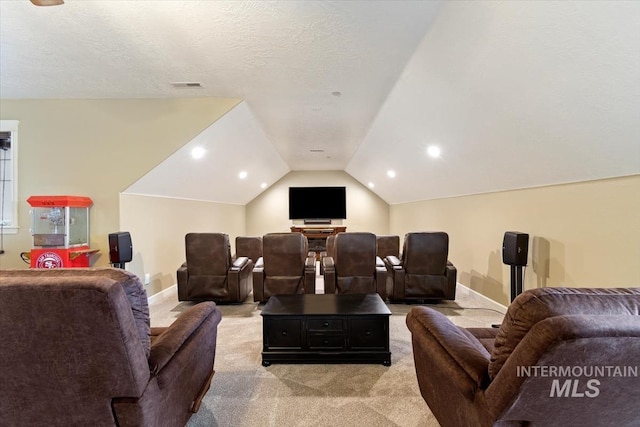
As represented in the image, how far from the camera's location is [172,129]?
3971 millimetres

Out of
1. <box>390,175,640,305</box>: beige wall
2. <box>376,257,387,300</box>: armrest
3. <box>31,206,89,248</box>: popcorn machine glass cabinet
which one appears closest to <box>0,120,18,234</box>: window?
<box>31,206,89,248</box>: popcorn machine glass cabinet

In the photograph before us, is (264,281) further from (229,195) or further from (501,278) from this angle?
(229,195)

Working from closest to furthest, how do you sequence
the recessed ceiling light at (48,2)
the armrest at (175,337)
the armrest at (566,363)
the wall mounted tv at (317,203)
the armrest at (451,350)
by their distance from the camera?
1. the armrest at (566,363)
2. the armrest at (451,350)
3. the armrest at (175,337)
4. the recessed ceiling light at (48,2)
5. the wall mounted tv at (317,203)

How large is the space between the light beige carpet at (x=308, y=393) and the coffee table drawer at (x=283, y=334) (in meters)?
0.18

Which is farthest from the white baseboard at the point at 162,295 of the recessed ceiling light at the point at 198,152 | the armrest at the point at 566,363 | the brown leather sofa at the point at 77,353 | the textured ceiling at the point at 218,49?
the armrest at the point at 566,363

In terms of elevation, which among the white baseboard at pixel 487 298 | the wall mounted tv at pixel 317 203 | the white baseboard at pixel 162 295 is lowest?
the white baseboard at pixel 487 298

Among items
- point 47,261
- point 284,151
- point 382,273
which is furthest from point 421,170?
point 47,261

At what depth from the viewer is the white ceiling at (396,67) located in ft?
6.04

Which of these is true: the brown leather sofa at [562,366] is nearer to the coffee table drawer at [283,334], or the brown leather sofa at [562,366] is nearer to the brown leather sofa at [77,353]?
the brown leather sofa at [77,353]

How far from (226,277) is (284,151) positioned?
371 cm

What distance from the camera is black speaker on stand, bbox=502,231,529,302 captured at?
3.12 m

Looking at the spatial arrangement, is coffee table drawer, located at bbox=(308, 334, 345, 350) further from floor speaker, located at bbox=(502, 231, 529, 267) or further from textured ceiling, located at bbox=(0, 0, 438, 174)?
textured ceiling, located at bbox=(0, 0, 438, 174)

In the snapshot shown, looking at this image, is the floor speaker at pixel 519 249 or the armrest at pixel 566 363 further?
the floor speaker at pixel 519 249

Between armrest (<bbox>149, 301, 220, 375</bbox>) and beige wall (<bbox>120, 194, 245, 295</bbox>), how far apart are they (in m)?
2.76
